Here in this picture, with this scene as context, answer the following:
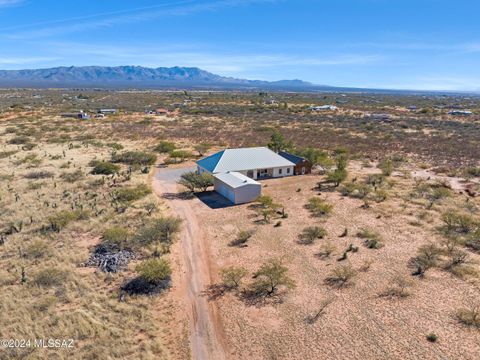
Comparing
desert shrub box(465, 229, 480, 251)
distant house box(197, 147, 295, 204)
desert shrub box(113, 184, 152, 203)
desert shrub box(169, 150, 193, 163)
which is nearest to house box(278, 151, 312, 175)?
distant house box(197, 147, 295, 204)

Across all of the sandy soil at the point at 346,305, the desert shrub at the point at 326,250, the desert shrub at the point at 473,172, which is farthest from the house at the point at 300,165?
the desert shrub at the point at 473,172

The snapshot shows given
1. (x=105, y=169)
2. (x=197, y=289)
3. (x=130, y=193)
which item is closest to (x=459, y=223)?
(x=197, y=289)

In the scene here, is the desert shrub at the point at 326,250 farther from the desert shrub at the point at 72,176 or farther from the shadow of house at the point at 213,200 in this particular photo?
the desert shrub at the point at 72,176

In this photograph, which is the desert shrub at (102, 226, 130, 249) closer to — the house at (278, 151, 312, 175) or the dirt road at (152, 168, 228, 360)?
the dirt road at (152, 168, 228, 360)

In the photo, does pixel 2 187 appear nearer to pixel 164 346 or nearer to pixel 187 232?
pixel 187 232

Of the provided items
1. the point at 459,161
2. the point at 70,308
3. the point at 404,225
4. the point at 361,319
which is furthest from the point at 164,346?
the point at 459,161

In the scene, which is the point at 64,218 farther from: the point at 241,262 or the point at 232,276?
the point at 232,276
